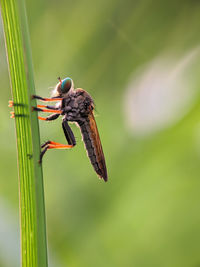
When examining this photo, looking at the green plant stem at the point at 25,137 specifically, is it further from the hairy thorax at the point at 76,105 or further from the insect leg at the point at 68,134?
the hairy thorax at the point at 76,105

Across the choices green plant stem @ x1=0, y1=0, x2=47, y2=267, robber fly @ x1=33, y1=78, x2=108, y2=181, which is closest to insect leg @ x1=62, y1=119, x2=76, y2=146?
robber fly @ x1=33, y1=78, x2=108, y2=181

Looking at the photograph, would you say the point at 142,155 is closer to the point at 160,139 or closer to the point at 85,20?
the point at 160,139

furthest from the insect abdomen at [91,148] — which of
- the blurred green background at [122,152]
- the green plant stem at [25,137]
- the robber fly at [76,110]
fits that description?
the green plant stem at [25,137]

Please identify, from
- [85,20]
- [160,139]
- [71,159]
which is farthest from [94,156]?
[85,20]

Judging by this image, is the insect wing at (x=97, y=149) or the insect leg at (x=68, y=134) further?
the insect leg at (x=68, y=134)

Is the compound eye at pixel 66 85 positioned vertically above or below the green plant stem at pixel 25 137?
above
